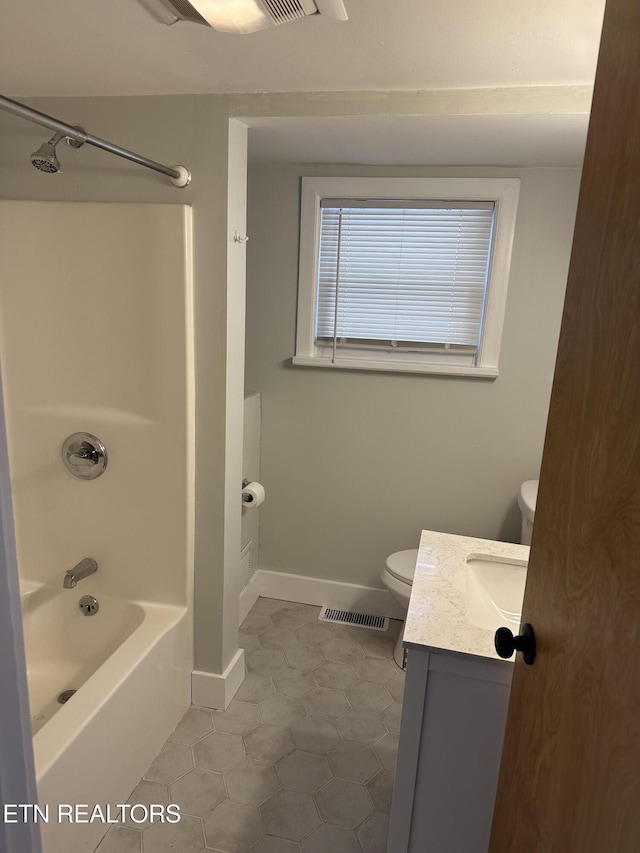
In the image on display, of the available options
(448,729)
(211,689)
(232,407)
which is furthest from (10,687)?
(211,689)

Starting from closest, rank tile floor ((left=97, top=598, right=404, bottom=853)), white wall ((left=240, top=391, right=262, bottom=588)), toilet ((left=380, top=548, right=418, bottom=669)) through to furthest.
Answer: tile floor ((left=97, top=598, right=404, bottom=853)) → toilet ((left=380, top=548, right=418, bottom=669)) → white wall ((left=240, top=391, right=262, bottom=588))

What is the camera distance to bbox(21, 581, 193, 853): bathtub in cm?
150

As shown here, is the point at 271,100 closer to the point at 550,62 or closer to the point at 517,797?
the point at 550,62

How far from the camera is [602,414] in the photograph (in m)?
0.78

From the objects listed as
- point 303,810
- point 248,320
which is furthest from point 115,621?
point 248,320

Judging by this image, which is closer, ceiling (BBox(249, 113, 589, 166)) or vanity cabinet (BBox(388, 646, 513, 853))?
vanity cabinet (BBox(388, 646, 513, 853))

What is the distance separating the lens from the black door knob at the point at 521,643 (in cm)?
Answer: 101

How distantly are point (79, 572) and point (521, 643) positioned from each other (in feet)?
5.20

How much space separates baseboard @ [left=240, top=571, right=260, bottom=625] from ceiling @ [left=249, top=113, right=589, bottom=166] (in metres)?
1.95

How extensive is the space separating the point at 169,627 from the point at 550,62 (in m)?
2.00

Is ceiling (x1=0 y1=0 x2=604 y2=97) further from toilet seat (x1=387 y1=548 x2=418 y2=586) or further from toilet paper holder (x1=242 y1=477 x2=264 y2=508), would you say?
toilet seat (x1=387 y1=548 x2=418 y2=586)

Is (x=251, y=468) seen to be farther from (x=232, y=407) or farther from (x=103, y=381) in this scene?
(x=103, y=381)

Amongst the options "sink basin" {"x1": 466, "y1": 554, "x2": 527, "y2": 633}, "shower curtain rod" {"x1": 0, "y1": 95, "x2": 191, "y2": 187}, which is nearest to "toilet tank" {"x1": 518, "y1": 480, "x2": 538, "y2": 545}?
"sink basin" {"x1": 466, "y1": 554, "x2": 527, "y2": 633}

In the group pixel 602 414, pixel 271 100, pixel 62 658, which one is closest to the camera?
pixel 602 414
